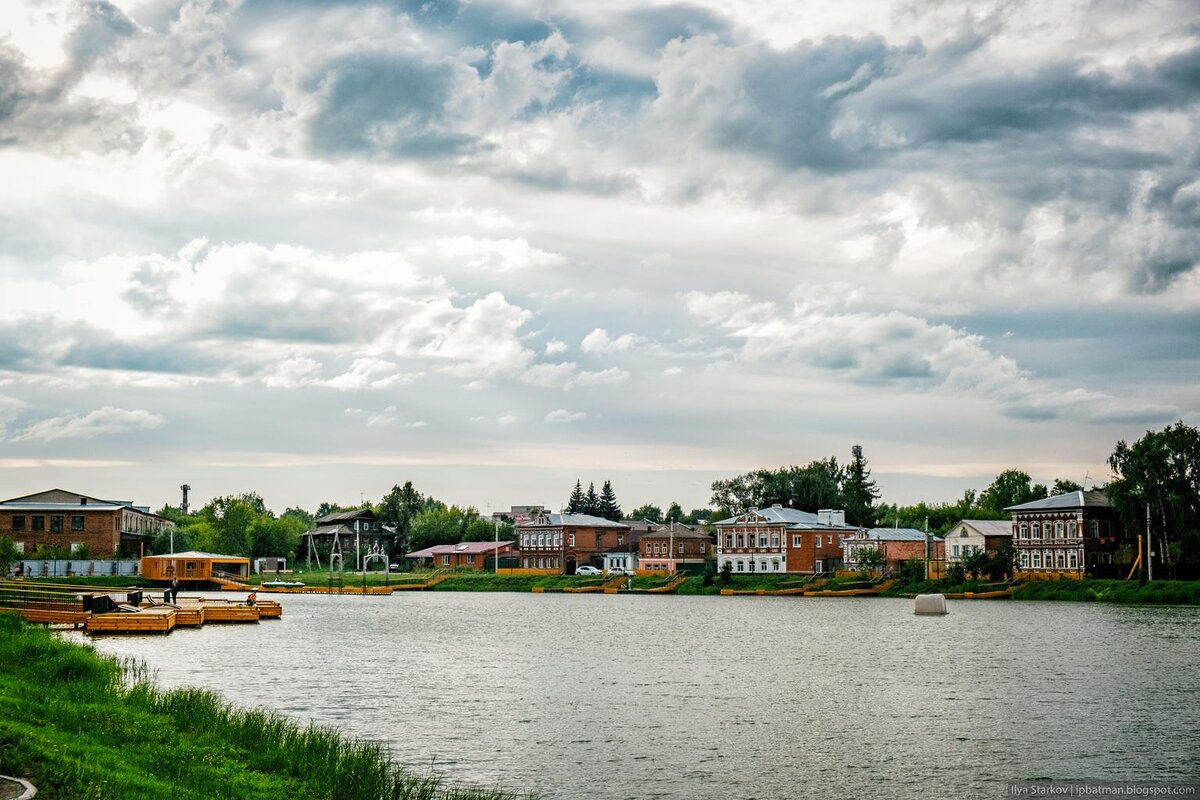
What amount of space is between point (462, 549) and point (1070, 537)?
282 ft

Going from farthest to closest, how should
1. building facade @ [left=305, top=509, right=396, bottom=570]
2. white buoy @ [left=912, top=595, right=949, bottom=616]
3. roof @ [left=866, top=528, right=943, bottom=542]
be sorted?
building facade @ [left=305, top=509, right=396, bottom=570]
roof @ [left=866, top=528, right=943, bottom=542]
white buoy @ [left=912, top=595, right=949, bottom=616]

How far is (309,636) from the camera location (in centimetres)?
6681

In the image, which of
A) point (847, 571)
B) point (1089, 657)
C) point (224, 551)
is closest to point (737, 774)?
point (1089, 657)

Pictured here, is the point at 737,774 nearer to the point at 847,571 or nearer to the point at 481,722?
the point at 481,722

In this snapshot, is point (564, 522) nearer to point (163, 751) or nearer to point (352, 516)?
point (352, 516)

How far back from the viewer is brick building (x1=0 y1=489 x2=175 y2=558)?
122 meters

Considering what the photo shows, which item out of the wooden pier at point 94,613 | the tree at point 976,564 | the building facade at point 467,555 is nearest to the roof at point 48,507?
the building facade at point 467,555

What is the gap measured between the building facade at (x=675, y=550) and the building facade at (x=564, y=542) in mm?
5642

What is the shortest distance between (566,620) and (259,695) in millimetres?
46351

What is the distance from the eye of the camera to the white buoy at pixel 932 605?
287 feet

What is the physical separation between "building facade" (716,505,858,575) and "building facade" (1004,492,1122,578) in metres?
27.6

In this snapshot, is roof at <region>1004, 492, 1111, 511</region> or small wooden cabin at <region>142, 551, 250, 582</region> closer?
roof at <region>1004, 492, 1111, 511</region>

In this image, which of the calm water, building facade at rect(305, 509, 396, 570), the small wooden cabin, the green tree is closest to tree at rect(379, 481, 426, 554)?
building facade at rect(305, 509, 396, 570)

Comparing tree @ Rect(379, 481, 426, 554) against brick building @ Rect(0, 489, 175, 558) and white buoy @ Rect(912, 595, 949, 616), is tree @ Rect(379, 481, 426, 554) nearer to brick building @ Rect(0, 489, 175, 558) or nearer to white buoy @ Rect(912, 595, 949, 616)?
brick building @ Rect(0, 489, 175, 558)
